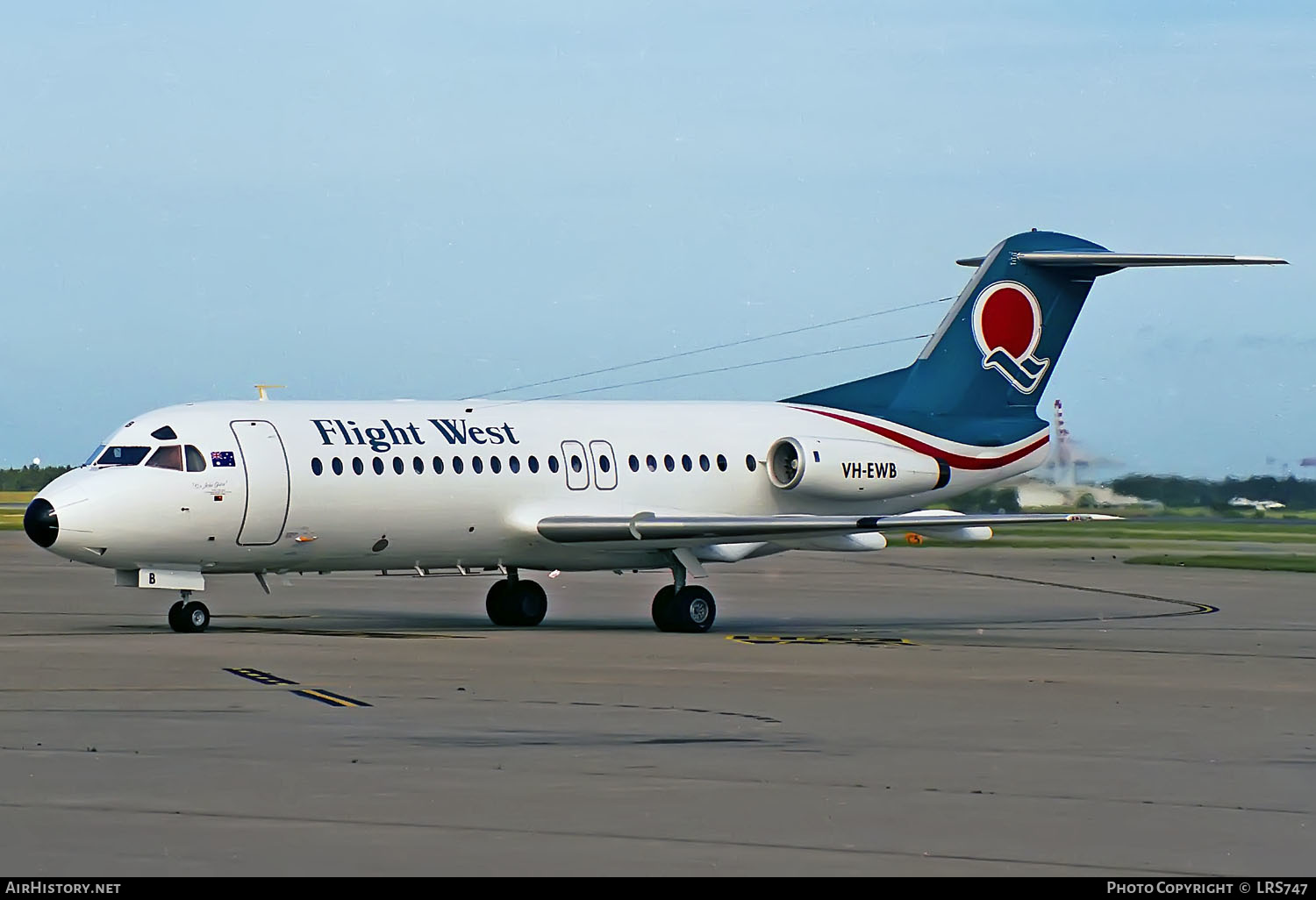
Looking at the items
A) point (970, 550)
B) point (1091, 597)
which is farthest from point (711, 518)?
point (970, 550)

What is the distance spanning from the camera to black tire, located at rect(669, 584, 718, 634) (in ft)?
91.1

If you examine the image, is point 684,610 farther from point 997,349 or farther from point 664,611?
point 997,349

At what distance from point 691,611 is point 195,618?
22.1ft

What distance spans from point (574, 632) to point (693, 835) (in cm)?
1671

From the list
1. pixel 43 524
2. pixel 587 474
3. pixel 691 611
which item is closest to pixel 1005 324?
pixel 587 474

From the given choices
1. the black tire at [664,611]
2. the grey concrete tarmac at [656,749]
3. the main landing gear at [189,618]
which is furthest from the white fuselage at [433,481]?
the grey concrete tarmac at [656,749]

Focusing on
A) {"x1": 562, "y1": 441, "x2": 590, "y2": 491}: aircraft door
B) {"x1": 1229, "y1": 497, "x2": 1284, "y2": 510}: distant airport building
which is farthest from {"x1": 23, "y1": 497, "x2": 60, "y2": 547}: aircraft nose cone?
{"x1": 1229, "y1": 497, "x2": 1284, "y2": 510}: distant airport building

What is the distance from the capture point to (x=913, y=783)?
12.7 metres

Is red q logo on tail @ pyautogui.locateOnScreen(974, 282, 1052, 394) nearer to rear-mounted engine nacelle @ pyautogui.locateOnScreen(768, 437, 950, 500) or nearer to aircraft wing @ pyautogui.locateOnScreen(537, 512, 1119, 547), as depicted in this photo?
rear-mounted engine nacelle @ pyautogui.locateOnScreen(768, 437, 950, 500)

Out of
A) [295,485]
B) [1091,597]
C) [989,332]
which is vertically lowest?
[1091,597]

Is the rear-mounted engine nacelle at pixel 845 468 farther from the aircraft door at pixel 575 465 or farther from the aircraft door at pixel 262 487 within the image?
the aircraft door at pixel 262 487

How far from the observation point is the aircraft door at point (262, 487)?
2578 centimetres
